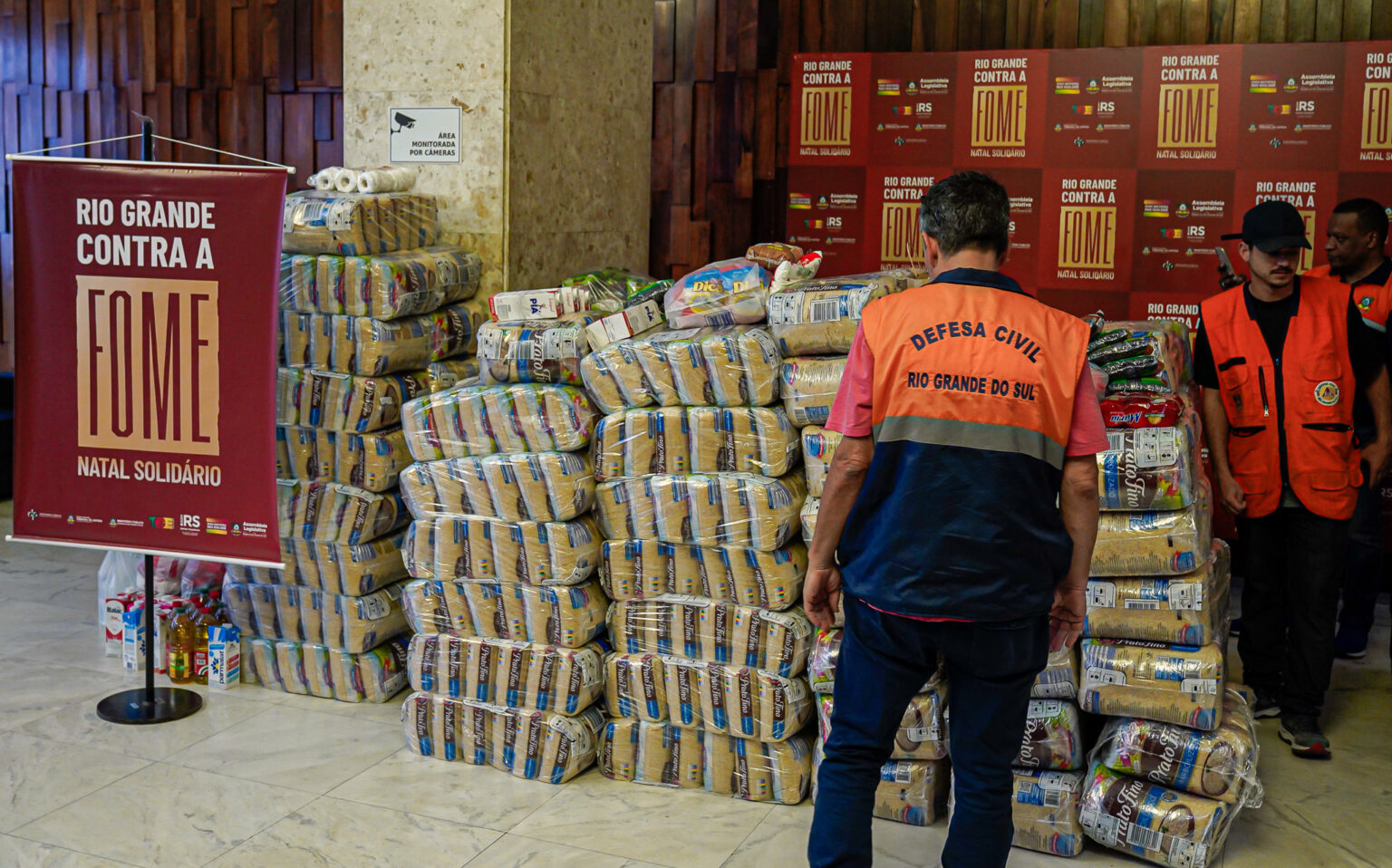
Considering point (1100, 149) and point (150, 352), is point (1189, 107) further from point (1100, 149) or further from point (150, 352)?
point (150, 352)

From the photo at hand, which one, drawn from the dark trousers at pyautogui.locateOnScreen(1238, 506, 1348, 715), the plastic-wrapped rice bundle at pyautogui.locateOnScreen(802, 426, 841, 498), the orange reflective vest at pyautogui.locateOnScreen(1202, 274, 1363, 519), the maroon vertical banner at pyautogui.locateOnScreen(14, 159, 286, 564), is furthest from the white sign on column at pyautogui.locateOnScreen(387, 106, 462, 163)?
the dark trousers at pyautogui.locateOnScreen(1238, 506, 1348, 715)

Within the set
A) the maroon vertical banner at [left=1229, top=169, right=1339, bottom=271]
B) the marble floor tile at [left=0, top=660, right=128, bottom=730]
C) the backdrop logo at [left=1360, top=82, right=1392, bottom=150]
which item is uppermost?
the backdrop logo at [left=1360, top=82, right=1392, bottom=150]

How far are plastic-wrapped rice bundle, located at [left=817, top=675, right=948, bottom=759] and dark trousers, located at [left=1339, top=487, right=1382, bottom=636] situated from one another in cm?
223

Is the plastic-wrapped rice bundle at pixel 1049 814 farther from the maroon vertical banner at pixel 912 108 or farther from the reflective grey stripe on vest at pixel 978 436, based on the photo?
the maroon vertical banner at pixel 912 108

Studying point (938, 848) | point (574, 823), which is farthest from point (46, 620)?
point (938, 848)

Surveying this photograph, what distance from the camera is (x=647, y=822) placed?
11.8ft

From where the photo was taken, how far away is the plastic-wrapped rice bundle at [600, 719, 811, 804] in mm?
3709

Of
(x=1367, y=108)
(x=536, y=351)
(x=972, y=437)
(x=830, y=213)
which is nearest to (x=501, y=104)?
(x=536, y=351)

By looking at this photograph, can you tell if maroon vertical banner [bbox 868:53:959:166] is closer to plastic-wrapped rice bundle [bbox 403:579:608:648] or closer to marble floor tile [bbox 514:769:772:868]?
plastic-wrapped rice bundle [bbox 403:579:608:648]

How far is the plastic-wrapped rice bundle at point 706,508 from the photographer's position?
3.66 meters

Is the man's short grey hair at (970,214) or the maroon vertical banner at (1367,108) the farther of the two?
the maroon vertical banner at (1367,108)

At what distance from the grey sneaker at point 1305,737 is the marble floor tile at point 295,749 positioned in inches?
112

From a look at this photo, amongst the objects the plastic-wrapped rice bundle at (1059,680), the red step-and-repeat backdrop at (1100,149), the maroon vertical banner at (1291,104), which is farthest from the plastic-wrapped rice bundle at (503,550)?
the maroon vertical banner at (1291,104)

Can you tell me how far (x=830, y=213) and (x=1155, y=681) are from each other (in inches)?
140
